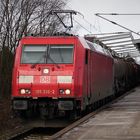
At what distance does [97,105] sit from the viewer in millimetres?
24281

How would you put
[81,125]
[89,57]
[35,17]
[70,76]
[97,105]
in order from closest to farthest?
[81,125] < [70,76] < [89,57] < [97,105] < [35,17]

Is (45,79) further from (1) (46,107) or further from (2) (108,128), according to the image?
(2) (108,128)

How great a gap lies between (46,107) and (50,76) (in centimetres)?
102

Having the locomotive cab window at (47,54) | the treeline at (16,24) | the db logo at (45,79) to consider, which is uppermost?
the treeline at (16,24)

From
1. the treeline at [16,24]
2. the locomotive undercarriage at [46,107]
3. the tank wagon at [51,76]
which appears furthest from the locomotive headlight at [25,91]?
the treeline at [16,24]

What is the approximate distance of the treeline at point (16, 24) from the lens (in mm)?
26259

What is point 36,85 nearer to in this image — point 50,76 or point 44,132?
point 50,76

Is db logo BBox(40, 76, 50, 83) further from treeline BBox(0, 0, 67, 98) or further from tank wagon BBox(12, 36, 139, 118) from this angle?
treeline BBox(0, 0, 67, 98)

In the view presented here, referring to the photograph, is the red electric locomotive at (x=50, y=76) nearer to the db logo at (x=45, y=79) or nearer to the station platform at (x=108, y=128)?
the db logo at (x=45, y=79)

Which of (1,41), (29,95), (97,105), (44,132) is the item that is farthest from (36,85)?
(1,41)

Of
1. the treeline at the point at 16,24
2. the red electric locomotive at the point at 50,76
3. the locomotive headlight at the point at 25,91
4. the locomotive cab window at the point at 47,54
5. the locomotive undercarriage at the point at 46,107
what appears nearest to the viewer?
the locomotive undercarriage at the point at 46,107

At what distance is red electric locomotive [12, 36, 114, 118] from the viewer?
17859mm

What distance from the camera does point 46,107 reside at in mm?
18031

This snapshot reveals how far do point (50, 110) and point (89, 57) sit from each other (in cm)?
280
